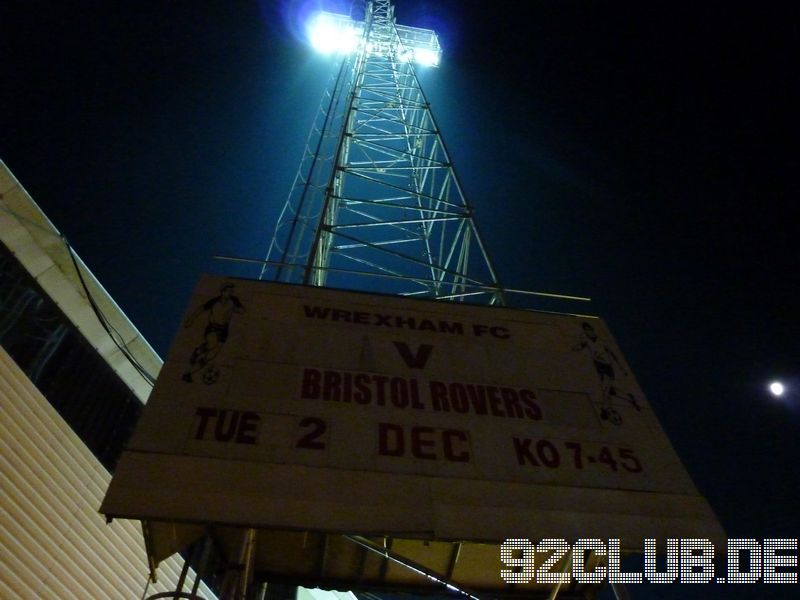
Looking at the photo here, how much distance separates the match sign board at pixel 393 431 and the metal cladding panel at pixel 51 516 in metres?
3.53

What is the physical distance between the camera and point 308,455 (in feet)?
12.8

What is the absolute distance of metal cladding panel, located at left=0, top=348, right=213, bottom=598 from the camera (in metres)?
6.41

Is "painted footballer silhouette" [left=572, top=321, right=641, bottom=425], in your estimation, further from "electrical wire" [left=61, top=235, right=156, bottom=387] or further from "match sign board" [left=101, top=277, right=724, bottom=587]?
"electrical wire" [left=61, top=235, right=156, bottom=387]

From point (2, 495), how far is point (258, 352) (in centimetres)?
404

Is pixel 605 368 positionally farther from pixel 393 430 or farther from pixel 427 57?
pixel 427 57

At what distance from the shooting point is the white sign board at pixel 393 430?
11.9ft

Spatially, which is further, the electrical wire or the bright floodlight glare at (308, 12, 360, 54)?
the bright floodlight glare at (308, 12, 360, 54)

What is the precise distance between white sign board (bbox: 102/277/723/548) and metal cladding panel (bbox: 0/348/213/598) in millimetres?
3555

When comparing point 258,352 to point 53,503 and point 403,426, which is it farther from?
point 53,503

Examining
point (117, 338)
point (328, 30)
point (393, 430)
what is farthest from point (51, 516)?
point (328, 30)

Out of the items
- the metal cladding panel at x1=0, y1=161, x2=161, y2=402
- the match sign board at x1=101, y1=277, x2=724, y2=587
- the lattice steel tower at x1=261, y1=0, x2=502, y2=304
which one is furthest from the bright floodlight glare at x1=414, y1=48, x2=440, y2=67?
the match sign board at x1=101, y1=277, x2=724, y2=587

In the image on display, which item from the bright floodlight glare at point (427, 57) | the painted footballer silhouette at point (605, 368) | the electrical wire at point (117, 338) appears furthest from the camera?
the bright floodlight glare at point (427, 57)

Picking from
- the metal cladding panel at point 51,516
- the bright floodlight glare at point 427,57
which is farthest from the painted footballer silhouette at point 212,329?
the bright floodlight glare at point 427,57

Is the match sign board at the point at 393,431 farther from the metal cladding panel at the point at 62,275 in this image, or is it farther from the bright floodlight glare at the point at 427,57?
the bright floodlight glare at the point at 427,57
